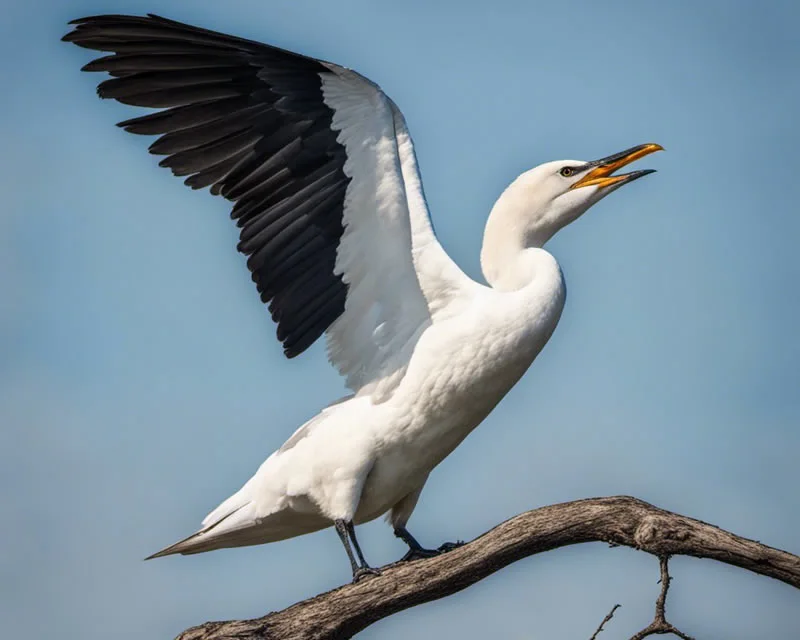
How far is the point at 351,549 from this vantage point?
8445 mm

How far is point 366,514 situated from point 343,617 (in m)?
1.36

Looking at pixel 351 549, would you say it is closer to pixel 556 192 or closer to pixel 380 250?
pixel 380 250

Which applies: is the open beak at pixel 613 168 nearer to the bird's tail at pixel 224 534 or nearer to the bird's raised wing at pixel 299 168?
the bird's raised wing at pixel 299 168

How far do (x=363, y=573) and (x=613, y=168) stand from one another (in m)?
3.69

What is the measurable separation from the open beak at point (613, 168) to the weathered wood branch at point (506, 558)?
301cm

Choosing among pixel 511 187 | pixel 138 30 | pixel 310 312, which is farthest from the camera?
pixel 511 187

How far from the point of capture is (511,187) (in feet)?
31.3

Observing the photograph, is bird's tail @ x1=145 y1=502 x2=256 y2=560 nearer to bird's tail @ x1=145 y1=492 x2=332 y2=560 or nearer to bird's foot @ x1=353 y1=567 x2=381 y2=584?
bird's tail @ x1=145 y1=492 x2=332 y2=560

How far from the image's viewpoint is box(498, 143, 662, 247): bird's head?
9.48m

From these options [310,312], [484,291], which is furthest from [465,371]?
[310,312]

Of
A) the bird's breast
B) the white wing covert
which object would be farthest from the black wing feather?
the bird's breast

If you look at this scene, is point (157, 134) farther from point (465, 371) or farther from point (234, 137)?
point (465, 371)

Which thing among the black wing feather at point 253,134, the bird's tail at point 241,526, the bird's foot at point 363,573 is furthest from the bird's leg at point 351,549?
the black wing feather at point 253,134

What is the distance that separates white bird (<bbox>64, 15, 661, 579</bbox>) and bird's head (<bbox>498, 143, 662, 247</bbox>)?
518mm
